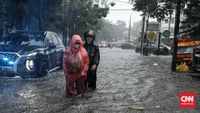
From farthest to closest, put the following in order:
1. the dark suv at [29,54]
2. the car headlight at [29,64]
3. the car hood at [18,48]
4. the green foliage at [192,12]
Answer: the green foliage at [192,12]
the car hood at [18,48]
the car headlight at [29,64]
the dark suv at [29,54]

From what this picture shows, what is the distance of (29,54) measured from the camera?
12711 millimetres

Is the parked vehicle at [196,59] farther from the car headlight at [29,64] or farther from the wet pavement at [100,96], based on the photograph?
the car headlight at [29,64]

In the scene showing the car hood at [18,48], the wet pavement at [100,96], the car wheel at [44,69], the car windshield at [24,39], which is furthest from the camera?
the car windshield at [24,39]

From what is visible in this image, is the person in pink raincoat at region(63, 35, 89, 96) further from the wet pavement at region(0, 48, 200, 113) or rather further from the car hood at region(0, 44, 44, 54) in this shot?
the car hood at region(0, 44, 44, 54)

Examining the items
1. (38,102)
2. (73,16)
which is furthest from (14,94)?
(73,16)

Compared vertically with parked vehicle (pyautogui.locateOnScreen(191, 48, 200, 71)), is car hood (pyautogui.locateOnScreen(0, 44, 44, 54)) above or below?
above

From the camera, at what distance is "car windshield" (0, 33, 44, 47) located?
1391 centimetres

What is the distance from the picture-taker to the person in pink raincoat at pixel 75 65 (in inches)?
395

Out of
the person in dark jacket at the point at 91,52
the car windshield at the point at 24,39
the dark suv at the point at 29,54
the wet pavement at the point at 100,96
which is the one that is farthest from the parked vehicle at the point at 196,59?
the person in dark jacket at the point at 91,52

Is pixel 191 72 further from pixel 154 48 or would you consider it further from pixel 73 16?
pixel 154 48

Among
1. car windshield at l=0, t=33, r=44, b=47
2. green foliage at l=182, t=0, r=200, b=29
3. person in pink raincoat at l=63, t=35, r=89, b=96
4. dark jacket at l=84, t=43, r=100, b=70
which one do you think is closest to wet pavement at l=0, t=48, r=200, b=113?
person in pink raincoat at l=63, t=35, r=89, b=96

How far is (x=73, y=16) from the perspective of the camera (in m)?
43.0

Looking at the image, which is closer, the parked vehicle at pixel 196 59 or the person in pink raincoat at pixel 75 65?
the person in pink raincoat at pixel 75 65

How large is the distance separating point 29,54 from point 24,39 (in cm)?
168
